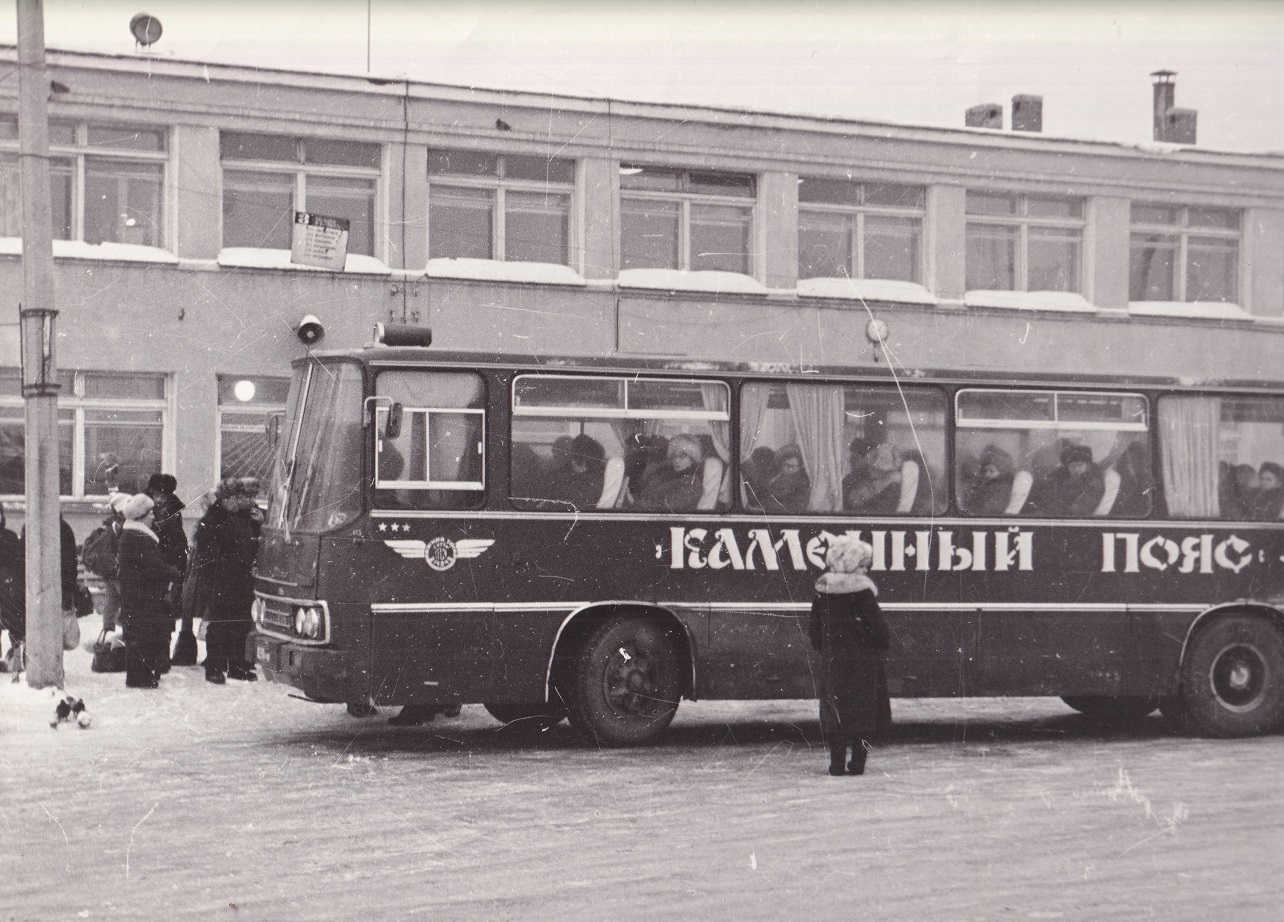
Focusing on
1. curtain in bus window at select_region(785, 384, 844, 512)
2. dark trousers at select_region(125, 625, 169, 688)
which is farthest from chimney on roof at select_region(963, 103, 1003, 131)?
dark trousers at select_region(125, 625, 169, 688)

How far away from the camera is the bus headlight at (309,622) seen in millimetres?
11484

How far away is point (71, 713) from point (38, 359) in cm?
244

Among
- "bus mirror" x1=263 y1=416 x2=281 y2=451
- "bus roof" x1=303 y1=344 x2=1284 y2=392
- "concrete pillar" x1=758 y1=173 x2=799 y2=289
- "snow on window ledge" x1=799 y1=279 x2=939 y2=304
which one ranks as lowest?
"bus mirror" x1=263 y1=416 x2=281 y2=451

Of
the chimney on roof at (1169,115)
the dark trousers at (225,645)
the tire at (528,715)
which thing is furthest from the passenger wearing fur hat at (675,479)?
the dark trousers at (225,645)

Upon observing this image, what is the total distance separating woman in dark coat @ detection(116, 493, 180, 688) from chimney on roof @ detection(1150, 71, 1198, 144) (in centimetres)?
833

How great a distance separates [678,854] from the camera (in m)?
7.96

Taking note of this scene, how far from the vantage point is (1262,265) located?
886 inches

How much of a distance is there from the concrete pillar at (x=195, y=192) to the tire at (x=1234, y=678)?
1349cm

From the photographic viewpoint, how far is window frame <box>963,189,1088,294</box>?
926 inches

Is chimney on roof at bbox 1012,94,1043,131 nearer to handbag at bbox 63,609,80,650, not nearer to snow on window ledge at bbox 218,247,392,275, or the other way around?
snow on window ledge at bbox 218,247,392,275

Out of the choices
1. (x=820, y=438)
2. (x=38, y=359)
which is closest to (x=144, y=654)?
(x=38, y=359)

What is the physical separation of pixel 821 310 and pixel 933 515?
11880 mm

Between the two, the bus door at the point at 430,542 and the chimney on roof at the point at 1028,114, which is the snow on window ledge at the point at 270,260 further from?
the bus door at the point at 430,542

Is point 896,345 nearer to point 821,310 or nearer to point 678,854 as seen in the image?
point 821,310
